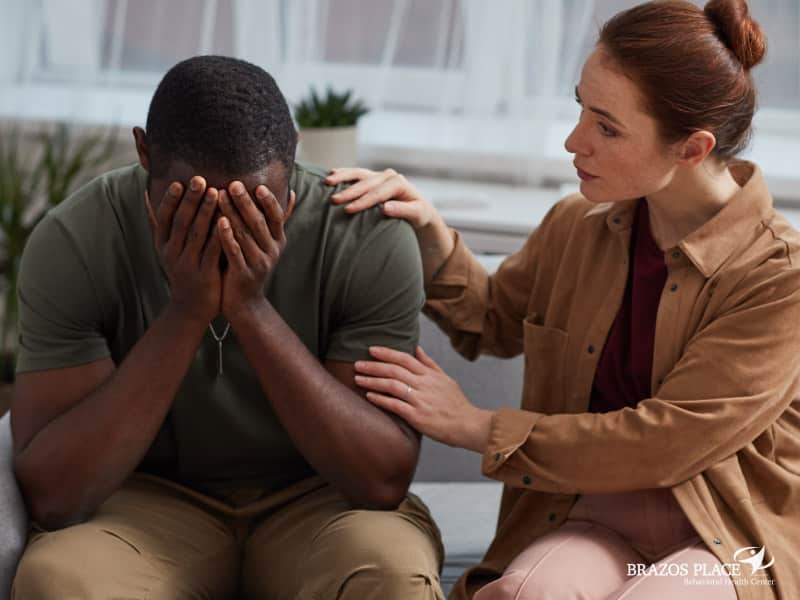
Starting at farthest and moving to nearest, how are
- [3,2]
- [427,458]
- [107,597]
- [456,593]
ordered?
[3,2] → [427,458] → [456,593] → [107,597]

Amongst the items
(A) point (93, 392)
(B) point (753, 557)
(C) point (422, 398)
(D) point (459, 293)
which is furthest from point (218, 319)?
(B) point (753, 557)

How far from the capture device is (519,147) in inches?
115

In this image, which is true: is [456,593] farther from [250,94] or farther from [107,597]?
[250,94]

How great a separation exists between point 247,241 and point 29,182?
1.84m

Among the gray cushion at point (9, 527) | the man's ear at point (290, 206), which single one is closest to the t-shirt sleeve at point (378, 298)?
the man's ear at point (290, 206)

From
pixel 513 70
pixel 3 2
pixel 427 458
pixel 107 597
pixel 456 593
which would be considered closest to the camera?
pixel 107 597

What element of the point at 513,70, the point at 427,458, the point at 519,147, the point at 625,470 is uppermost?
the point at 513,70

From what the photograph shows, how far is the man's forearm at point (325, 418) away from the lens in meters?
1.57

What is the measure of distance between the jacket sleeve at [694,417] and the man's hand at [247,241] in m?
0.42

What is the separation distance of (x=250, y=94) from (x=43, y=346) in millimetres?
449

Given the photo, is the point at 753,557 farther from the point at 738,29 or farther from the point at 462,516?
the point at 738,29

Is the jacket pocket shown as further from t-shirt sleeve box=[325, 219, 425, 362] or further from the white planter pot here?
the white planter pot

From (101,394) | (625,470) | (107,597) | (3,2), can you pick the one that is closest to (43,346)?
(101,394)

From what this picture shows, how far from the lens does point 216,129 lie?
1.47m
